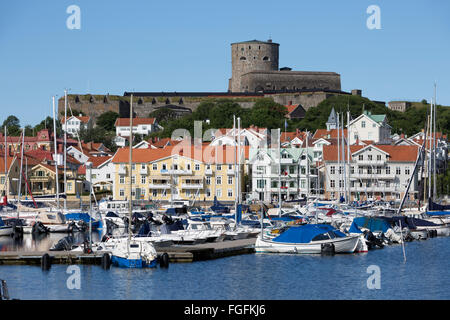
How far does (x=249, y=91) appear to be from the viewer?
138750mm

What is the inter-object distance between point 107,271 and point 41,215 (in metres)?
18.3

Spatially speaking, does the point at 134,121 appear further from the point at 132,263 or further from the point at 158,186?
the point at 132,263

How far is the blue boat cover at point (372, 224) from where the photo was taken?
135ft

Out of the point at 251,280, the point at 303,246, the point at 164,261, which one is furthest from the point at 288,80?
the point at 251,280

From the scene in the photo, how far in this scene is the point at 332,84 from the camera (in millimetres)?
139750

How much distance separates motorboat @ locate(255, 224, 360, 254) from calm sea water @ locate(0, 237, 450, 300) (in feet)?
1.45

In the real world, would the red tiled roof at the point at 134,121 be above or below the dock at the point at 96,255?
above

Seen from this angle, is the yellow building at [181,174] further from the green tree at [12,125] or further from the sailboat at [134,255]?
the green tree at [12,125]

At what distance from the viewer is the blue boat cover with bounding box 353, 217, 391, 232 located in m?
41.1

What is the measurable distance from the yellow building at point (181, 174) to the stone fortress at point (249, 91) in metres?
58.8

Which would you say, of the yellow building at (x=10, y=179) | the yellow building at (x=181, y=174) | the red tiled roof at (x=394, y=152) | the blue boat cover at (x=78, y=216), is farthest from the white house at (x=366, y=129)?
Result: the blue boat cover at (x=78, y=216)

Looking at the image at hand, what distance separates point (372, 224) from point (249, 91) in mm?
98309
